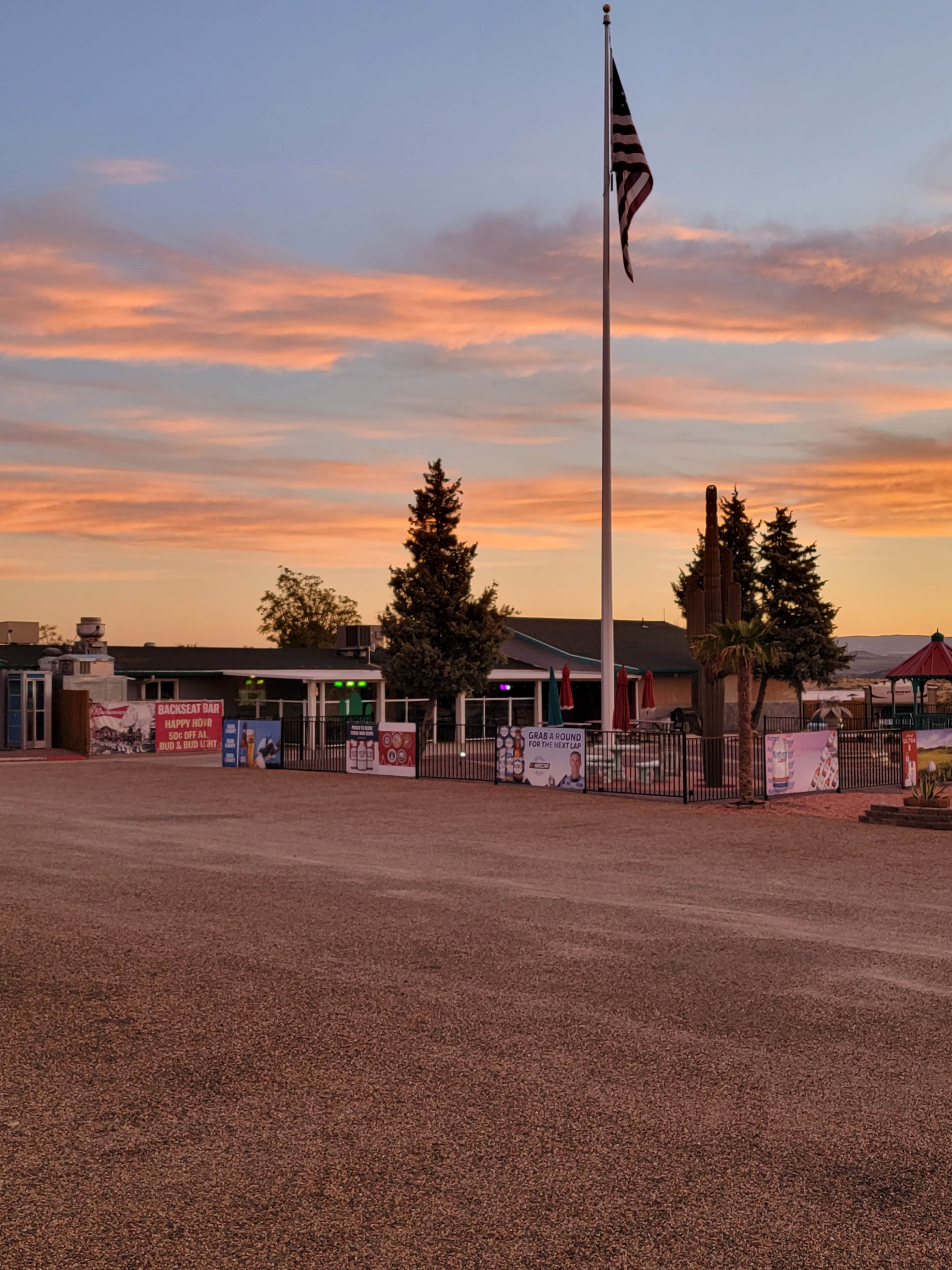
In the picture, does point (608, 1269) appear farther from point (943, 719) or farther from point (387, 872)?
point (943, 719)

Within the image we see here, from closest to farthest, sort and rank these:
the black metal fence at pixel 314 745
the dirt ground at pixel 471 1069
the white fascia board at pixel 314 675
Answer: the dirt ground at pixel 471 1069, the black metal fence at pixel 314 745, the white fascia board at pixel 314 675

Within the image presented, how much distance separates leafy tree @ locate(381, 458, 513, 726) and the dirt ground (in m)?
25.7

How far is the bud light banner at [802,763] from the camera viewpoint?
26.3 meters

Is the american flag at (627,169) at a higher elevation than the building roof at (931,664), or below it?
higher

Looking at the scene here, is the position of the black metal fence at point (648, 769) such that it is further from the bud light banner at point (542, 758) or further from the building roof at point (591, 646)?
the building roof at point (591, 646)

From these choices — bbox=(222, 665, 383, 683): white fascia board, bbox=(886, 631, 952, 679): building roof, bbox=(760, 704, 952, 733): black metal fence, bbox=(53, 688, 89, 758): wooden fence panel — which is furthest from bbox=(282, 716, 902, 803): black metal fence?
bbox=(53, 688, 89, 758): wooden fence panel

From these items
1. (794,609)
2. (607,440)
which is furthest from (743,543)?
(607,440)

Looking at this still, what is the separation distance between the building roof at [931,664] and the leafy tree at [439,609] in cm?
1374

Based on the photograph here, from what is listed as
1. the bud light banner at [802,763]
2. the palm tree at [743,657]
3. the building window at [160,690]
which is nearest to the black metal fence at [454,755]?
the palm tree at [743,657]

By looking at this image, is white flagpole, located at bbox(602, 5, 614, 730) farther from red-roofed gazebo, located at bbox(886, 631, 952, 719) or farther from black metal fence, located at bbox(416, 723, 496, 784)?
red-roofed gazebo, located at bbox(886, 631, 952, 719)

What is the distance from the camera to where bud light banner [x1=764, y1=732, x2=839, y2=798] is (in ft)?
86.4

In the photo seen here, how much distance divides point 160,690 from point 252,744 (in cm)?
1717

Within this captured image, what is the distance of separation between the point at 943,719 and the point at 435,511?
18.3m

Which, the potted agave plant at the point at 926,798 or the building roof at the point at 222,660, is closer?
the potted agave plant at the point at 926,798
